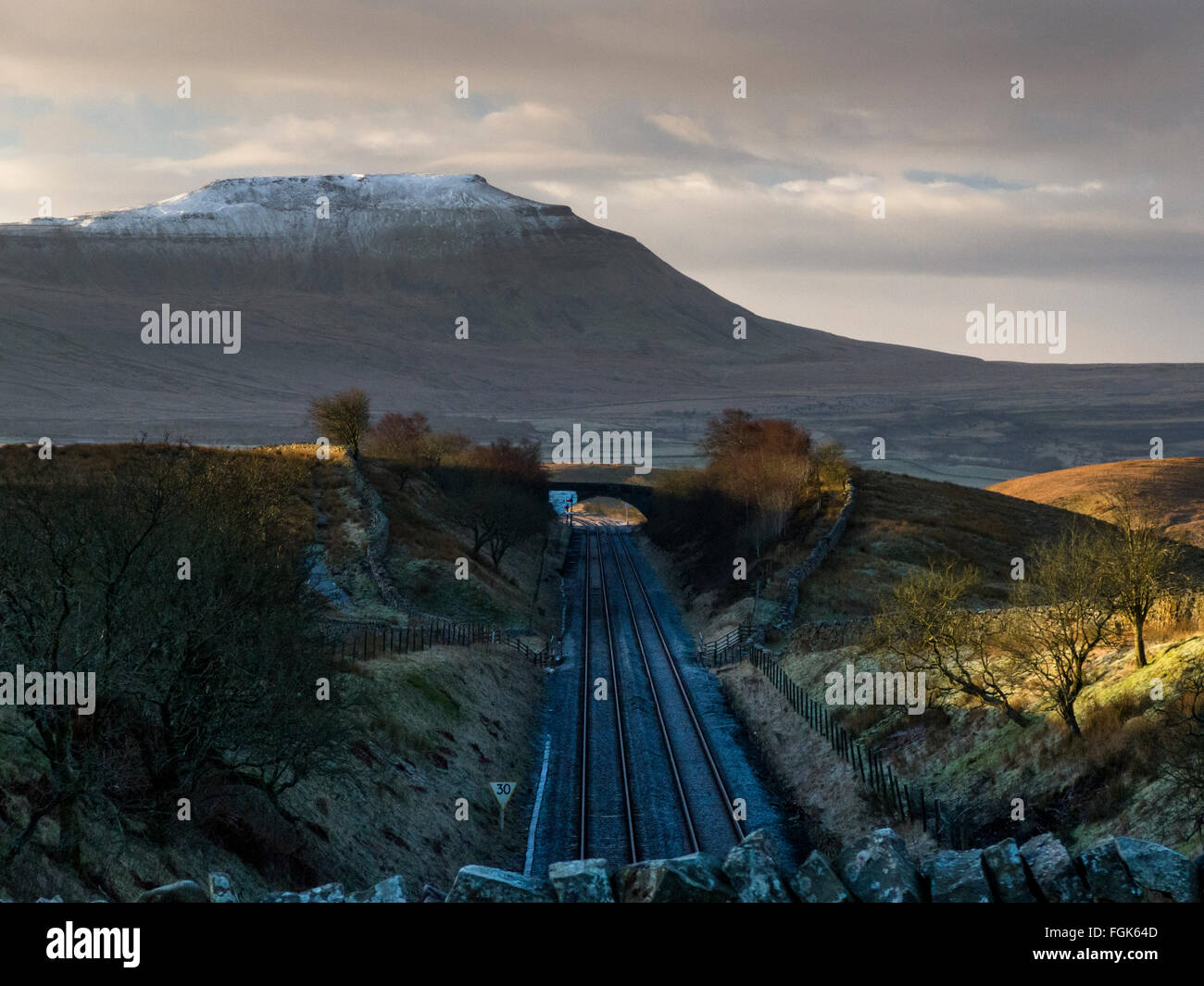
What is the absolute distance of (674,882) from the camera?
9195 millimetres

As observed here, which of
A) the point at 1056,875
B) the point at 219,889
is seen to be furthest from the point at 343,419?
the point at 1056,875

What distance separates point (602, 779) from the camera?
3797 cm

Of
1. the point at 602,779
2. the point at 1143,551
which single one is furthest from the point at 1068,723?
the point at 602,779

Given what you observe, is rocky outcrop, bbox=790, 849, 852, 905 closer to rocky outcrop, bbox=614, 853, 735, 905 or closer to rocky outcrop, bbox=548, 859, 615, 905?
rocky outcrop, bbox=614, 853, 735, 905

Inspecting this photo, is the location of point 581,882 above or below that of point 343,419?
below

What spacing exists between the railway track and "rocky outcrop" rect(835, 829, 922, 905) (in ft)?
68.2

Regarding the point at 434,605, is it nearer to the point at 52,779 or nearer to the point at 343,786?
the point at 343,786

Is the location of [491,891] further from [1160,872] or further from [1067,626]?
[1067,626]

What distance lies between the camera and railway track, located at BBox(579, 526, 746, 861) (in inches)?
1255

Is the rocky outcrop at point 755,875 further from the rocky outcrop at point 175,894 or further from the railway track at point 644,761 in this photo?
the railway track at point 644,761

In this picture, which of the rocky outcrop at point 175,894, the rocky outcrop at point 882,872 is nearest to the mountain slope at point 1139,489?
the rocky outcrop at point 882,872

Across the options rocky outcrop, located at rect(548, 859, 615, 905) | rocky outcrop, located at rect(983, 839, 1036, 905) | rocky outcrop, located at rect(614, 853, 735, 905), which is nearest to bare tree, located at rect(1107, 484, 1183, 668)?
rocky outcrop, located at rect(983, 839, 1036, 905)

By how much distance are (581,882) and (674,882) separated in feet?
2.69

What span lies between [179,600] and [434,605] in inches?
1872
